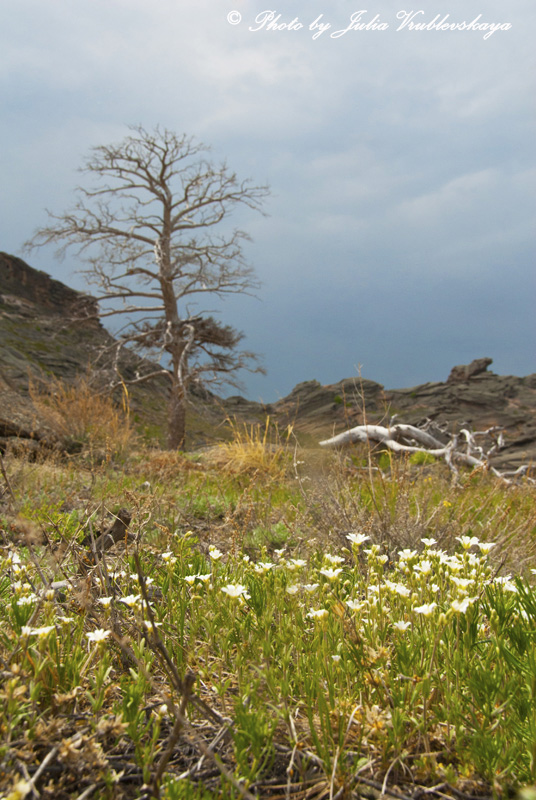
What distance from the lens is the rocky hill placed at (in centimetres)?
1938

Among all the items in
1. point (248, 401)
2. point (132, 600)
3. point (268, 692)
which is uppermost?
point (248, 401)

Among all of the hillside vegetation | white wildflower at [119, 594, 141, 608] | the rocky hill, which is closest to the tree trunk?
the rocky hill

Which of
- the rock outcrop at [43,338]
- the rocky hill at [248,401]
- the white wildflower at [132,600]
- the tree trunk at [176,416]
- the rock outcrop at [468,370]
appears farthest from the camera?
the rock outcrop at [468,370]

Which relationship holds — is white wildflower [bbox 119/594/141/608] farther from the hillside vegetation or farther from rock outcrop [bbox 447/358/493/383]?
rock outcrop [bbox 447/358/493/383]

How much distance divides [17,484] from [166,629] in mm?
4904

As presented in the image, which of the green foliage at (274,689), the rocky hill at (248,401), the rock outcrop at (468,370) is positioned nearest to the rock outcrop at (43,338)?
the rocky hill at (248,401)

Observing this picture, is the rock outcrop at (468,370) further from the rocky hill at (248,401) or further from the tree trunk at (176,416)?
the tree trunk at (176,416)

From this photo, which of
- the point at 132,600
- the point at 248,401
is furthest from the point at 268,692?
the point at 248,401

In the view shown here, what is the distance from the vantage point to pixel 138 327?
17922 millimetres

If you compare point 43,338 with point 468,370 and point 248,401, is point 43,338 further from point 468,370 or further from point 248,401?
point 468,370

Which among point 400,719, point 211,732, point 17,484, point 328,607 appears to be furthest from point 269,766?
point 17,484

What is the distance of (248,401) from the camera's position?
104 feet

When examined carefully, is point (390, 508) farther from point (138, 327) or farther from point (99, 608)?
point (138, 327)

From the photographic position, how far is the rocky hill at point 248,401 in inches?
763
